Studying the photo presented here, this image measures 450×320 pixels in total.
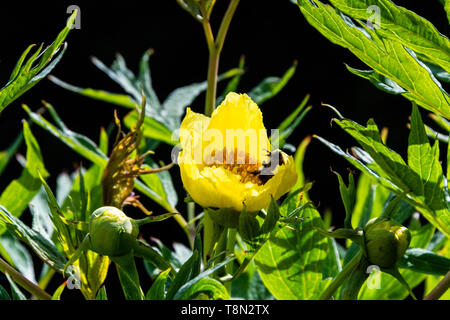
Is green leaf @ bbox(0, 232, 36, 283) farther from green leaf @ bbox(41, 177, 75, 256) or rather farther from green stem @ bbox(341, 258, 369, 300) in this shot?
green stem @ bbox(341, 258, 369, 300)

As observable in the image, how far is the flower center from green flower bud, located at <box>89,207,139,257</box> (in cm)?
7

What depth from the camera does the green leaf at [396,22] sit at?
380mm

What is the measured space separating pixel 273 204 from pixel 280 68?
1.45 meters

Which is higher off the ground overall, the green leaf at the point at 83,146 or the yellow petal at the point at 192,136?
the yellow petal at the point at 192,136

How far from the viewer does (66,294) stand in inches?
19.7

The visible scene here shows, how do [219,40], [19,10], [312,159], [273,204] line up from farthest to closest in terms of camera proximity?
[19,10], [312,159], [219,40], [273,204]

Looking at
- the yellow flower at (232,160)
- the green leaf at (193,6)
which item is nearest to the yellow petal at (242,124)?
the yellow flower at (232,160)

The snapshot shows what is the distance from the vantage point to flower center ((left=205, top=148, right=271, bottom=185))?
0.40 meters

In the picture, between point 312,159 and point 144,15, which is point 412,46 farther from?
point 144,15

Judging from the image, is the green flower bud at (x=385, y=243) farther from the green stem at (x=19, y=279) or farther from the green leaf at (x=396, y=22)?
the green stem at (x=19, y=279)

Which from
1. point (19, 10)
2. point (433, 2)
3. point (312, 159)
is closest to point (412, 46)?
point (312, 159)

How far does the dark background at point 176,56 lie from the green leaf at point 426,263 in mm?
958

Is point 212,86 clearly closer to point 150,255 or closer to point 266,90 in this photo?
point 150,255

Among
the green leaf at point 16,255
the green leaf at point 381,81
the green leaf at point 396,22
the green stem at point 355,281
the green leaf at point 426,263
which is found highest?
the green leaf at point 396,22
